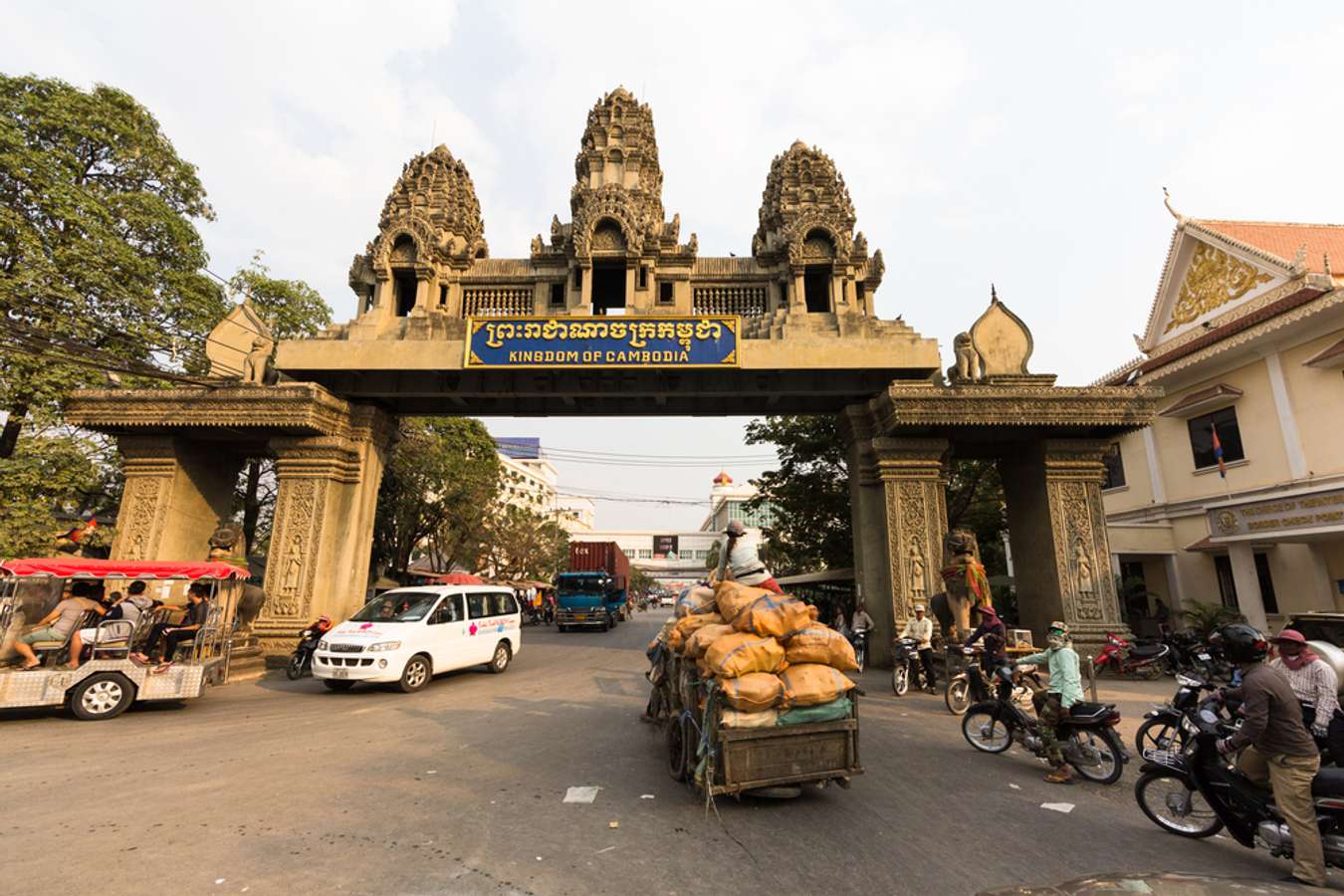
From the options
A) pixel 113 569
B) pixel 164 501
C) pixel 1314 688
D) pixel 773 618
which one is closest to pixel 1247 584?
pixel 1314 688

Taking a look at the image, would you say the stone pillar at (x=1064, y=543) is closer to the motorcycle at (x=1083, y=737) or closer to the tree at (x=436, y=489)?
the motorcycle at (x=1083, y=737)

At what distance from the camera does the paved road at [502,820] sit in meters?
3.68

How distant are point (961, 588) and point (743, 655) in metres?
7.81

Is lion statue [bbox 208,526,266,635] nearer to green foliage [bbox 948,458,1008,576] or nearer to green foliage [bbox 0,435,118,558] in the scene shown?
green foliage [bbox 0,435,118,558]

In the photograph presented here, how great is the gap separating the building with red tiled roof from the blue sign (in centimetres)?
1406

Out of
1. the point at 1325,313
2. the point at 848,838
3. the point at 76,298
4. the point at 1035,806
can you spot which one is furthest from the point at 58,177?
the point at 1325,313

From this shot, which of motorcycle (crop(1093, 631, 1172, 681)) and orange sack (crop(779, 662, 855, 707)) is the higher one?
orange sack (crop(779, 662, 855, 707))

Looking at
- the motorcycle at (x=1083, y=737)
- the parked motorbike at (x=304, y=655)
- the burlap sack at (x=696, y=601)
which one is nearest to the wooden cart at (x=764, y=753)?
the burlap sack at (x=696, y=601)

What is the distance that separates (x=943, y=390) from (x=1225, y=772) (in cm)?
961

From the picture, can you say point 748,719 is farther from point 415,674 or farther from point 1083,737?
point 415,674

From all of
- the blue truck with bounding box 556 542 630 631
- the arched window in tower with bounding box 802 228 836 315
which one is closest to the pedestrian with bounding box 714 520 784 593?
the arched window in tower with bounding box 802 228 836 315

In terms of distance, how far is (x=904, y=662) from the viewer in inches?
421

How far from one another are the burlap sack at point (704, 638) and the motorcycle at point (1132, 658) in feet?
37.5

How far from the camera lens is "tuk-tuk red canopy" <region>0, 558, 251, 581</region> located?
8.21 meters
